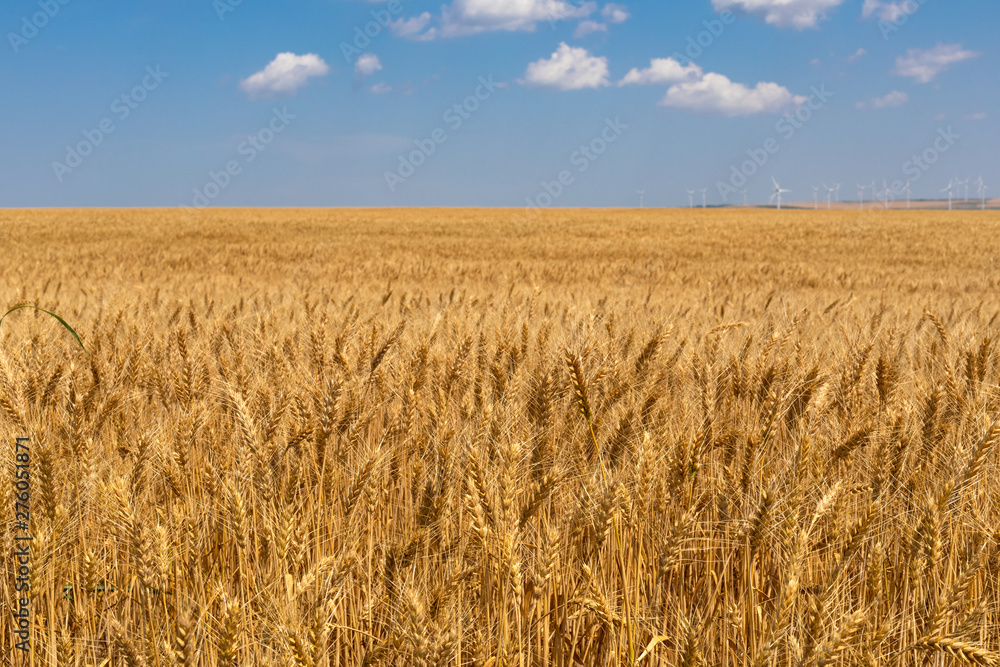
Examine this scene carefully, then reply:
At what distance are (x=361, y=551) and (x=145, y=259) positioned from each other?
13162mm

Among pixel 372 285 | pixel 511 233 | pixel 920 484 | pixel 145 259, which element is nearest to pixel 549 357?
pixel 920 484

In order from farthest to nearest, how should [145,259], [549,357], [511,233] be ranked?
[511,233] < [145,259] < [549,357]

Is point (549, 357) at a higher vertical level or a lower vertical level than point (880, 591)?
higher

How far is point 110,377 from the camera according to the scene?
2406mm

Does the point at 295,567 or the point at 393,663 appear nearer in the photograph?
the point at 295,567

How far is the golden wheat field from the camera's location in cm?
125

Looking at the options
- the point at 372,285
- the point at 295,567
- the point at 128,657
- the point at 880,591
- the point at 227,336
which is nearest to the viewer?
the point at 128,657

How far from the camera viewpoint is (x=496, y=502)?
5.49 ft

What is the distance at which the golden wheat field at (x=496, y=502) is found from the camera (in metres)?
1.25

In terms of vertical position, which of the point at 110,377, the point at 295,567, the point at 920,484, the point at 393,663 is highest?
the point at 110,377

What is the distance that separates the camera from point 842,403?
8.10 feet

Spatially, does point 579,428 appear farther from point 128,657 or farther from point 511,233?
point 511,233

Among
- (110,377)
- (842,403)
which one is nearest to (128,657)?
(110,377)

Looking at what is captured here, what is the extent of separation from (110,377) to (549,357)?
1713mm
